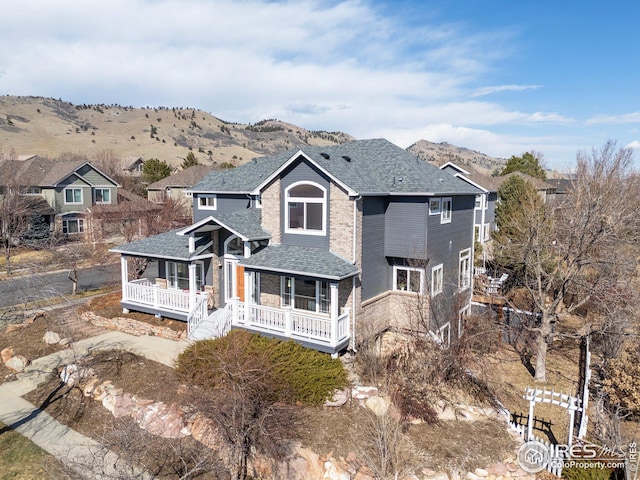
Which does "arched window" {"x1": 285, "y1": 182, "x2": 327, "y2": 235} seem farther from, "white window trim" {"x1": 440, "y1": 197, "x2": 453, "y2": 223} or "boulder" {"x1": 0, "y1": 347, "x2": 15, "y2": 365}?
"boulder" {"x1": 0, "y1": 347, "x2": 15, "y2": 365}

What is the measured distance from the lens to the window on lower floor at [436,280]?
18.6 m

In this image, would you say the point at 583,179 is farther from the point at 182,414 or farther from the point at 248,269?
the point at 182,414

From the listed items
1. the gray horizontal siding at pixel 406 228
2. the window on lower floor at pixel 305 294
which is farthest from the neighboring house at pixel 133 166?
the gray horizontal siding at pixel 406 228

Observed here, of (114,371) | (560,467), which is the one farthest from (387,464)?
(114,371)

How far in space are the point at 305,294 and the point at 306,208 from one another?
3.54 meters

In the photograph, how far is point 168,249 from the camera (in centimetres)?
2034

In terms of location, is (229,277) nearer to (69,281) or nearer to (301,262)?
(301,262)

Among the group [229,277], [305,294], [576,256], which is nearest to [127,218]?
[229,277]

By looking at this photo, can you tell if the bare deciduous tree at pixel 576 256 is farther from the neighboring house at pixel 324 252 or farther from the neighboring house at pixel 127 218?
the neighboring house at pixel 127 218

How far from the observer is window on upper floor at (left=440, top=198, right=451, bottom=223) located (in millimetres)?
19031

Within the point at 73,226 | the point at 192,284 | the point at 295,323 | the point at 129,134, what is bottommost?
the point at 295,323

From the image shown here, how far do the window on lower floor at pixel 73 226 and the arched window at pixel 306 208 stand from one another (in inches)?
1494

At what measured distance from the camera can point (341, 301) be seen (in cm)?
1698

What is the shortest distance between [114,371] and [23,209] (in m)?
29.2
